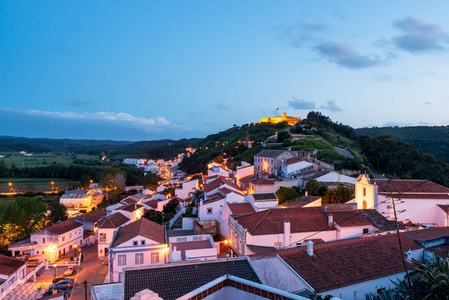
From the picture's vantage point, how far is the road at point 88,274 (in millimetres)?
19266

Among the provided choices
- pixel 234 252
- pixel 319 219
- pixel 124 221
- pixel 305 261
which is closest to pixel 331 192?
pixel 319 219

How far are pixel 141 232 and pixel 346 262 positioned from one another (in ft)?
45.8

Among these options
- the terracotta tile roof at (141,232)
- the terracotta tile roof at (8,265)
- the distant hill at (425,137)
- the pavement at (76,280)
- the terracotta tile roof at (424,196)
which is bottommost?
the pavement at (76,280)

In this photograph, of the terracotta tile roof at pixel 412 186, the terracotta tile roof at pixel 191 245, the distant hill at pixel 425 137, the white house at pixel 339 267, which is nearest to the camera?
the white house at pixel 339 267

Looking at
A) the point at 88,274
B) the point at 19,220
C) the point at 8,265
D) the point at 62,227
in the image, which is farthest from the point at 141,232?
the point at 19,220

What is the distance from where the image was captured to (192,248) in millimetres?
20531

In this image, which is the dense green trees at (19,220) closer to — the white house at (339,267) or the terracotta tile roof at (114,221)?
the terracotta tile roof at (114,221)

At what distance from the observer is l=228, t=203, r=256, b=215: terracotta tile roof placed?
23913 mm

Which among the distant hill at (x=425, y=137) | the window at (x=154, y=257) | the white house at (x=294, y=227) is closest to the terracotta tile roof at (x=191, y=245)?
the window at (x=154, y=257)

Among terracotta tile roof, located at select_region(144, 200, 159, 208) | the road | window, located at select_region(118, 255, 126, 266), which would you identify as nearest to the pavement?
the road

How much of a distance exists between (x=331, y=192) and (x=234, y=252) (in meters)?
12.4

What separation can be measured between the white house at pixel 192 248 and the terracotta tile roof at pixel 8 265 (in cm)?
1097

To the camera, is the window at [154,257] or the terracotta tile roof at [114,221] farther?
the terracotta tile roof at [114,221]

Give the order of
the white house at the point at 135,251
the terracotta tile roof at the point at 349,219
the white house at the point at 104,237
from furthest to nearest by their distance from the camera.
Answer: the white house at the point at 104,237 < the white house at the point at 135,251 < the terracotta tile roof at the point at 349,219
